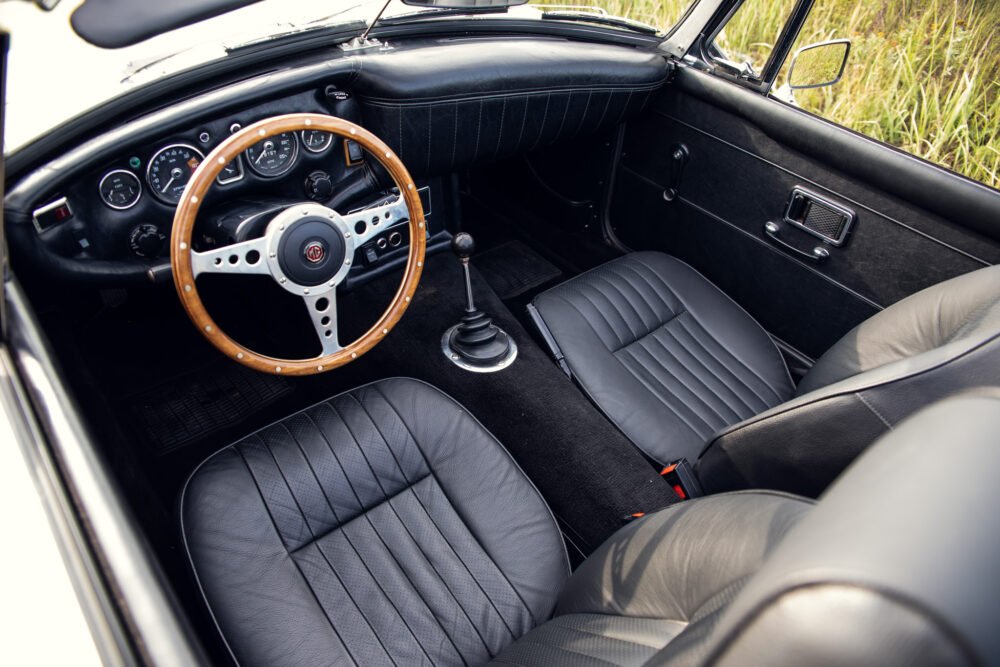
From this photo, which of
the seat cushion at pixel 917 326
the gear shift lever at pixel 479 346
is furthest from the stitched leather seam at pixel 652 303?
the seat cushion at pixel 917 326

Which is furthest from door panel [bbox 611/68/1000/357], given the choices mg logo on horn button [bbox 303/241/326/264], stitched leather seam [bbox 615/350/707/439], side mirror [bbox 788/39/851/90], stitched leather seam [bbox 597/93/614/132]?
mg logo on horn button [bbox 303/241/326/264]

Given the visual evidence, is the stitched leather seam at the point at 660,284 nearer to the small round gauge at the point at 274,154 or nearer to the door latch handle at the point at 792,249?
the door latch handle at the point at 792,249

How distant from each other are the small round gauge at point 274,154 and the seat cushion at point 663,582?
122 centimetres

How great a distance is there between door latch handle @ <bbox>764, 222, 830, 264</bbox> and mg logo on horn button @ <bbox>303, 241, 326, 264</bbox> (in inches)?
53.7

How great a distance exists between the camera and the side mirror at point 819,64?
6.36 ft

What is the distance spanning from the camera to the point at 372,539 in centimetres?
133

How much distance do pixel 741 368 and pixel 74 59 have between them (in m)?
1.82

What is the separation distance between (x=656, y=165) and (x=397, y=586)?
1724 millimetres

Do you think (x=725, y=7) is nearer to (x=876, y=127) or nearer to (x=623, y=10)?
(x=623, y=10)

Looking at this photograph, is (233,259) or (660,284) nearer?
(233,259)

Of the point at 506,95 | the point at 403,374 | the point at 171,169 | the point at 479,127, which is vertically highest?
the point at 506,95

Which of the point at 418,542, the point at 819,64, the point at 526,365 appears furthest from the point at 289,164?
the point at 819,64

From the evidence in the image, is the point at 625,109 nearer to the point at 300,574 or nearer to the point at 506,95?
the point at 506,95

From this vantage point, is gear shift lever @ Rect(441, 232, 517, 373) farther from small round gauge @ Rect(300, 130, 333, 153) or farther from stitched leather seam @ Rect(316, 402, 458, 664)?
stitched leather seam @ Rect(316, 402, 458, 664)
